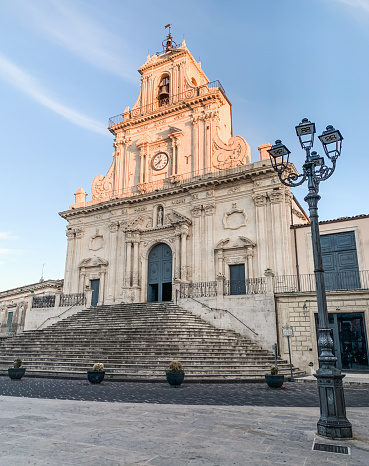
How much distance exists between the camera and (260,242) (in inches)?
897

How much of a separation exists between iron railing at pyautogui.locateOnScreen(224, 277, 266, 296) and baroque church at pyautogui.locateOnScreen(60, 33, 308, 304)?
0.20 metres

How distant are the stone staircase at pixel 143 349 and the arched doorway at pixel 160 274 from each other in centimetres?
389

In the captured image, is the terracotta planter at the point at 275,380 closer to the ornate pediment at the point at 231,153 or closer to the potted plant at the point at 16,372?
the potted plant at the point at 16,372

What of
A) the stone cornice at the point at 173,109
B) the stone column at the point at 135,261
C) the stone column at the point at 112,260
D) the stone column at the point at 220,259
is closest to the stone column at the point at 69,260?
the stone column at the point at 112,260

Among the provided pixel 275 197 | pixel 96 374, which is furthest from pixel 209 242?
pixel 96 374

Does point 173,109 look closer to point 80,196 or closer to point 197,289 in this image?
point 80,196

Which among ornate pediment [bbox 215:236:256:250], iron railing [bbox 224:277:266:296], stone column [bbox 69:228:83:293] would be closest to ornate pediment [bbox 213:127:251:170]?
ornate pediment [bbox 215:236:256:250]

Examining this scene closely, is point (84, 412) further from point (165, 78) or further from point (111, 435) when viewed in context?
point (165, 78)

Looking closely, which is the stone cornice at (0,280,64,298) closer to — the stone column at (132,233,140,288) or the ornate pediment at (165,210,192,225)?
the stone column at (132,233,140,288)

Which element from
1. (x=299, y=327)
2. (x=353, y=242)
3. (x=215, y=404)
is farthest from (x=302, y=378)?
(x=353, y=242)

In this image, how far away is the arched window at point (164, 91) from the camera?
31359 millimetres

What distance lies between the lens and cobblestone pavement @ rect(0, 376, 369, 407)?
9641mm

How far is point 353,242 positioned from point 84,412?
1699 cm

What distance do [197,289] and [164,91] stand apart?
1818 centimetres
